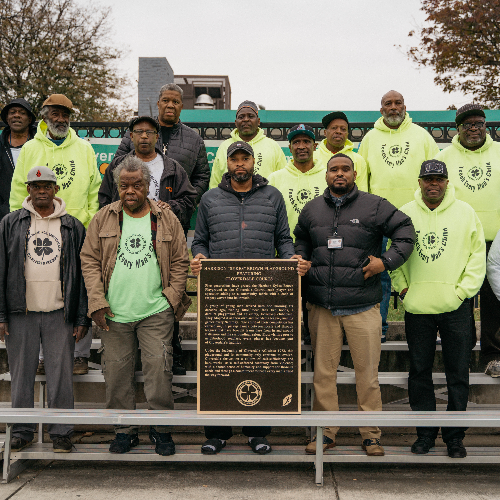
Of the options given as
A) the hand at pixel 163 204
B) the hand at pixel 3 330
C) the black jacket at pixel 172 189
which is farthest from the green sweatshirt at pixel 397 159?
the hand at pixel 3 330

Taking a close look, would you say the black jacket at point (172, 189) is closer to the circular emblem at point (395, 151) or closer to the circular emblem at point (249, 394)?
the circular emblem at point (249, 394)

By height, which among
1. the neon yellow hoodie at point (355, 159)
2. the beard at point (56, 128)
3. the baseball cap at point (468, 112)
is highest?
the baseball cap at point (468, 112)

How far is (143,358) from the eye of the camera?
440 centimetres

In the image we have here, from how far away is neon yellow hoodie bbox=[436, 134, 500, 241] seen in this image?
4984 millimetres

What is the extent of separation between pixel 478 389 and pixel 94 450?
391 cm

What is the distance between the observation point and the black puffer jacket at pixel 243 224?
4.47 meters

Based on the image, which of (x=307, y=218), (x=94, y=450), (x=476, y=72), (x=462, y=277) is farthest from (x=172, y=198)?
(x=476, y=72)

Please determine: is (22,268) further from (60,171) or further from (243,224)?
(243,224)

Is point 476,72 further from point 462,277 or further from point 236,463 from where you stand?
point 236,463

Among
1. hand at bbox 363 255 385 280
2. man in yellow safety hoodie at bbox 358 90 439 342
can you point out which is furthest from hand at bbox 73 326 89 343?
man in yellow safety hoodie at bbox 358 90 439 342

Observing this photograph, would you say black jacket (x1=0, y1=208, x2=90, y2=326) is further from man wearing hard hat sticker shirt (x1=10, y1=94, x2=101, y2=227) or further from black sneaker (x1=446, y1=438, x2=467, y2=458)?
black sneaker (x1=446, y1=438, x2=467, y2=458)

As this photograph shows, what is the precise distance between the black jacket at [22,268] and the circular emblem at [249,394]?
143 cm

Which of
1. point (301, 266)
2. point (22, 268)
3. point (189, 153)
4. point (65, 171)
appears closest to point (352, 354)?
point (301, 266)

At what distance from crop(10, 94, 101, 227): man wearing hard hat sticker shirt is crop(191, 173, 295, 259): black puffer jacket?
4.52 feet
